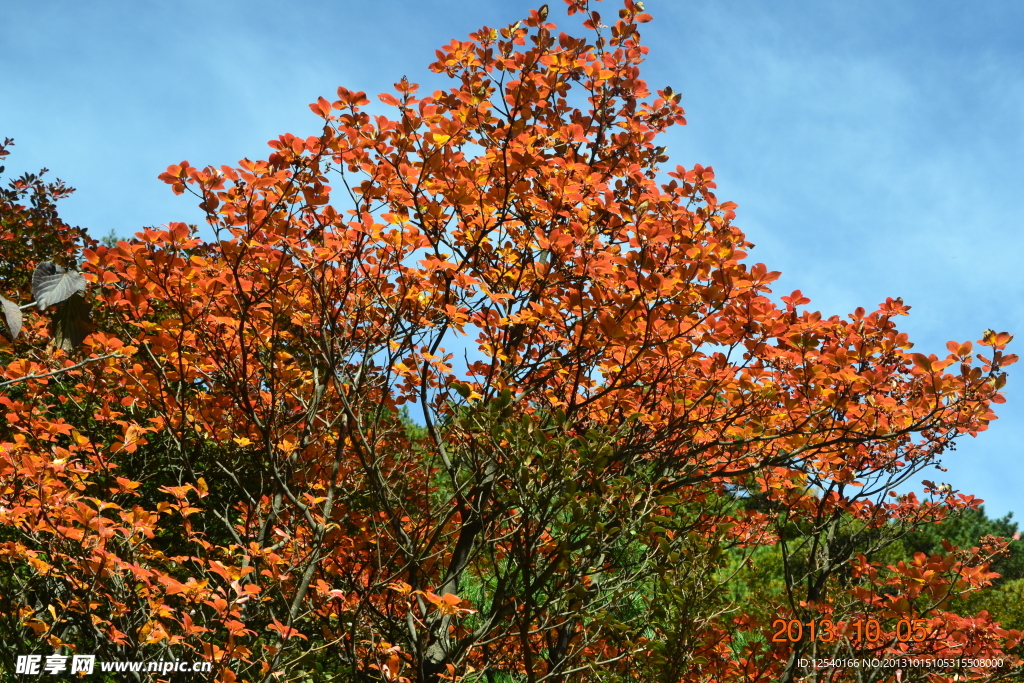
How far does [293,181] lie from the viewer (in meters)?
3.53

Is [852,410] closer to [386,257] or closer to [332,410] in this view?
[386,257]

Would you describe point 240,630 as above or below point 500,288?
below

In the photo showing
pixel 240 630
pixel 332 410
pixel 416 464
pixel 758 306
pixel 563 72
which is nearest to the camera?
pixel 240 630

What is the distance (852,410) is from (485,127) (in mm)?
2540

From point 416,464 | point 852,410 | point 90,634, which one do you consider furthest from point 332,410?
point 852,410

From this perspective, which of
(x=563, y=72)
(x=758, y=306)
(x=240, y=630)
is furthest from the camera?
(x=563, y=72)

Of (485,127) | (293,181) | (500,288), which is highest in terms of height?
(485,127)

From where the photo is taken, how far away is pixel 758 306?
342 cm

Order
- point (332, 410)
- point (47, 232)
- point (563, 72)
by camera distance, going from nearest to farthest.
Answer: point (563, 72) < point (332, 410) < point (47, 232)

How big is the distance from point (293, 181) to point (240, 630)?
2.08 metres

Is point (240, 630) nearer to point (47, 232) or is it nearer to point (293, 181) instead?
point (293, 181)

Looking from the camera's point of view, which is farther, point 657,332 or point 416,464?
point 416,464

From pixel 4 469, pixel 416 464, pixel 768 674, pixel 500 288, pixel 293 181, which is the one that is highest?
pixel 293 181

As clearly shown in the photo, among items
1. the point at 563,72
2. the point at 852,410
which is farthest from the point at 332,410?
the point at 852,410
